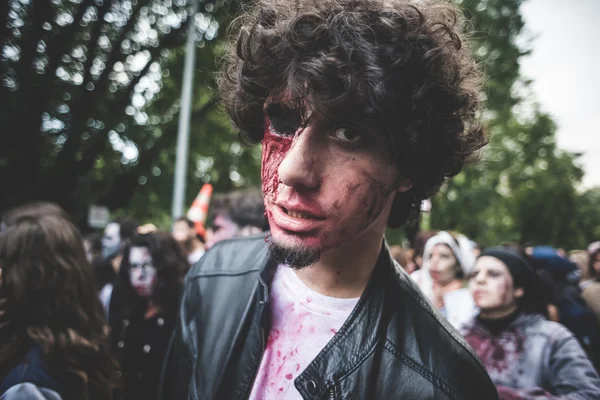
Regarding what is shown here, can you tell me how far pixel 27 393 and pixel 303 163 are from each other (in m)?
1.46

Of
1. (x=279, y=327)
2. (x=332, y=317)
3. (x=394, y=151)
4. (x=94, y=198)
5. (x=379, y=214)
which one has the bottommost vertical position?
(x=94, y=198)

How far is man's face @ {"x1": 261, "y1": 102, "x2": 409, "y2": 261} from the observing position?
4.28ft

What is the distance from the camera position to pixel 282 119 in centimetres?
144

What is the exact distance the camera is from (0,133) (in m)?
7.48

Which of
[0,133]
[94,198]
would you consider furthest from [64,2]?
[94,198]

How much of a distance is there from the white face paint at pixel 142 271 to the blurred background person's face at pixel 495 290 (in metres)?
2.62

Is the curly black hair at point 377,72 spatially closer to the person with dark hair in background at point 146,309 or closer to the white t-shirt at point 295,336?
the white t-shirt at point 295,336

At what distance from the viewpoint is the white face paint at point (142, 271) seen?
3.61 m

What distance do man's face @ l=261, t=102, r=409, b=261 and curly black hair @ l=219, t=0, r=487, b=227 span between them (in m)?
0.07

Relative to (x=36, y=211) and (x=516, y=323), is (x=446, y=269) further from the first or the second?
(x=36, y=211)

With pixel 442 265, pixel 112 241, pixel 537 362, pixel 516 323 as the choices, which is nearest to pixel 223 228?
pixel 112 241

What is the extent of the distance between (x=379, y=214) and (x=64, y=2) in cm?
898

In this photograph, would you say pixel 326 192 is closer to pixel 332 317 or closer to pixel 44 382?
pixel 332 317

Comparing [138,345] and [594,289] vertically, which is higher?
[594,289]
